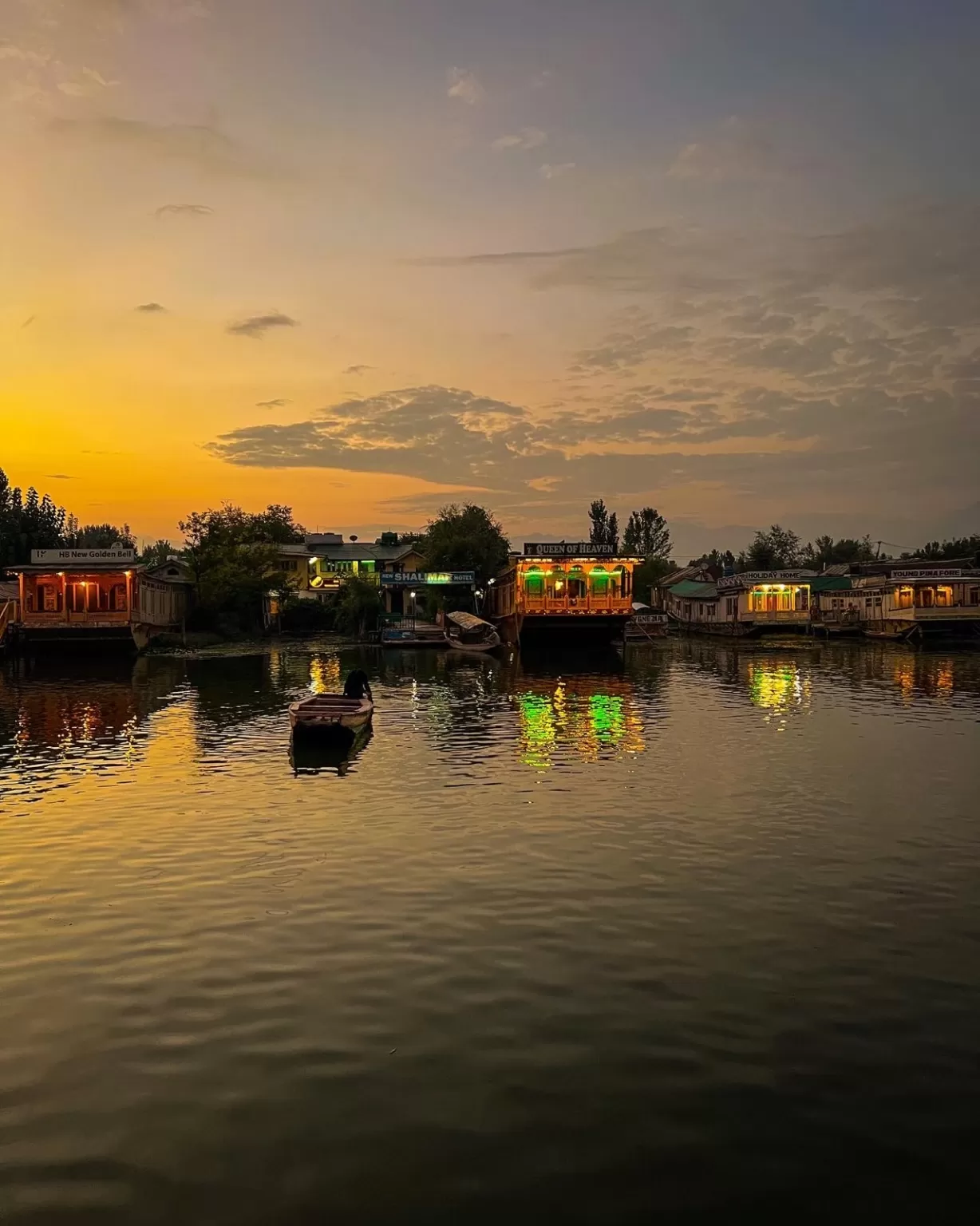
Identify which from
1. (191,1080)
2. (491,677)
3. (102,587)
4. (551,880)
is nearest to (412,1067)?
(191,1080)

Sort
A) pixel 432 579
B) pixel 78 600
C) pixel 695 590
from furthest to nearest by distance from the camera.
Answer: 1. pixel 695 590
2. pixel 432 579
3. pixel 78 600

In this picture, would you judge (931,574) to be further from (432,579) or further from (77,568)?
(77,568)

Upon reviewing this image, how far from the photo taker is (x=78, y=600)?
193 feet

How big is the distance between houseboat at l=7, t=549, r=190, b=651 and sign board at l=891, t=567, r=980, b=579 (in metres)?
59.2

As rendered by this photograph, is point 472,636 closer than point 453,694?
No

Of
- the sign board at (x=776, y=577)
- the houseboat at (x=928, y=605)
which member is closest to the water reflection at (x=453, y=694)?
the houseboat at (x=928, y=605)

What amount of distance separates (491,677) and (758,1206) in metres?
41.3

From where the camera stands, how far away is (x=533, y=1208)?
6.32 metres

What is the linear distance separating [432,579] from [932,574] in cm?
4288

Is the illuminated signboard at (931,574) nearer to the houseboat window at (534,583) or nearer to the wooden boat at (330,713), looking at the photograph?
the houseboat window at (534,583)

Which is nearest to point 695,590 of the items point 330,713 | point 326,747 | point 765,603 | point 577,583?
point 765,603

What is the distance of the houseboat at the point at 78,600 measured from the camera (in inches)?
2249

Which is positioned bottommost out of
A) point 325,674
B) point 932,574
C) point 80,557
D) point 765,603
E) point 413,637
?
point 325,674

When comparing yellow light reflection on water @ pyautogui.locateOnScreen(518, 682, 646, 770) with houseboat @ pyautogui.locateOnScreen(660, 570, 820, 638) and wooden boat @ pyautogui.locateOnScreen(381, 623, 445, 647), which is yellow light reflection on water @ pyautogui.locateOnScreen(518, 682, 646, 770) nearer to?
wooden boat @ pyautogui.locateOnScreen(381, 623, 445, 647)
